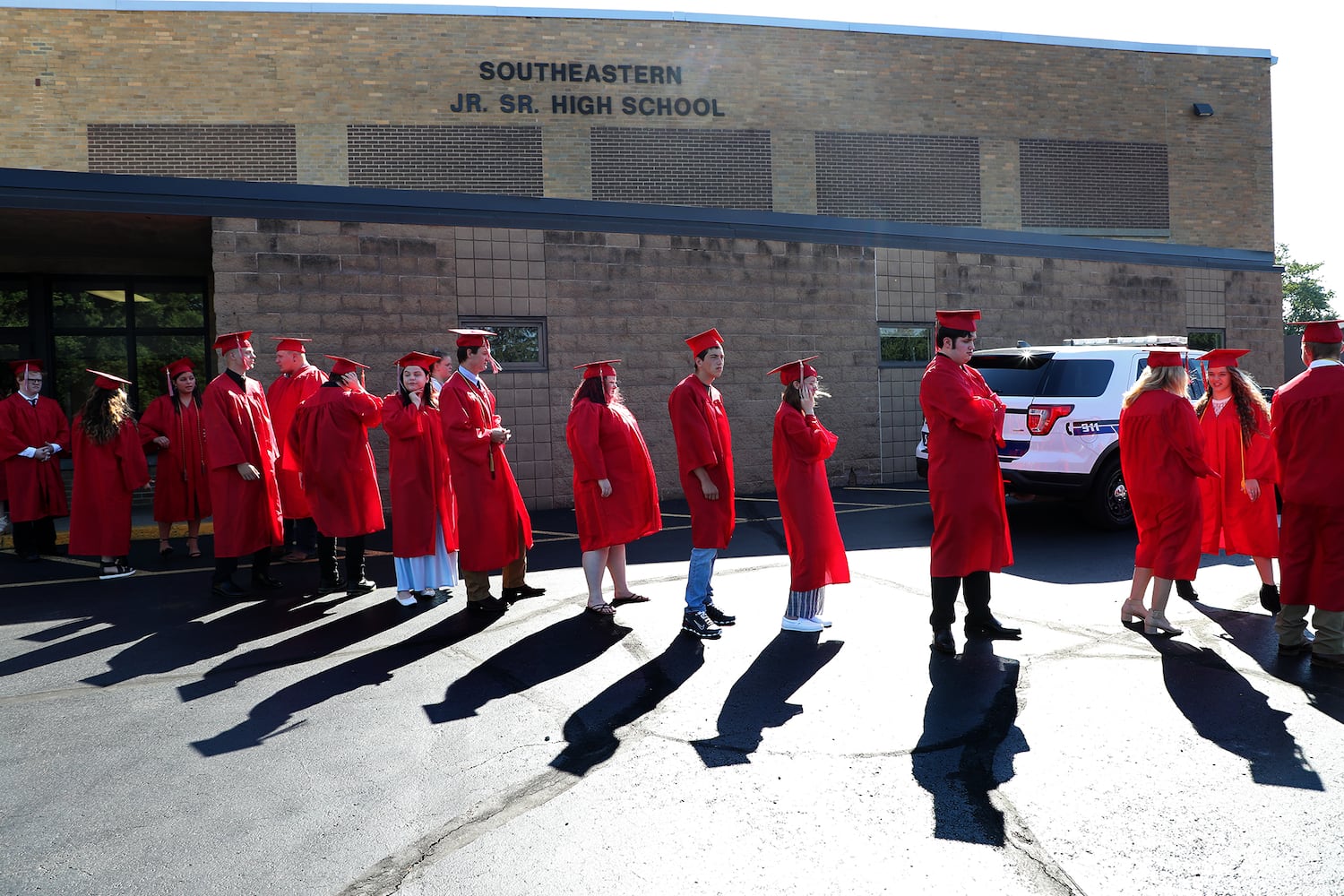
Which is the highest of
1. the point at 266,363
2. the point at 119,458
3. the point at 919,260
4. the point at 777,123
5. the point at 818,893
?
the point at 777,123

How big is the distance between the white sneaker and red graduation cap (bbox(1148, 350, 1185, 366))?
104 inches

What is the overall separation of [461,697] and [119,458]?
538 cm

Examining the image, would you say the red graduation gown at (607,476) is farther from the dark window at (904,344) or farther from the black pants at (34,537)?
the dark window at (904,344)

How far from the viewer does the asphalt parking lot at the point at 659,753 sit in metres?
3.37

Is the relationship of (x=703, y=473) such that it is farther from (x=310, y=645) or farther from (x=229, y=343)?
(x=229, y=343)

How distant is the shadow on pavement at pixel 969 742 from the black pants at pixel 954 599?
218mm

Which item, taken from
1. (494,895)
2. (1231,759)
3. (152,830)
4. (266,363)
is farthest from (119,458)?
(1231,759)

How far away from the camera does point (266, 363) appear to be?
444 inches

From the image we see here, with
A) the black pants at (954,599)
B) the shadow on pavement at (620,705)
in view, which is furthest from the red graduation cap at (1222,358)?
the shadow on pavement at (620,705)

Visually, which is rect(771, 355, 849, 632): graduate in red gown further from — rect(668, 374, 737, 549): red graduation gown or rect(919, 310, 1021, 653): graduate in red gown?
rect(919, 310, 1021, 653): graduate in red gown

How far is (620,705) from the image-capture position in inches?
199

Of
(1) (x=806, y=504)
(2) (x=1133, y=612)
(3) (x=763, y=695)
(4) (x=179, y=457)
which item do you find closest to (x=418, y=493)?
(1) (x=806, y=504)

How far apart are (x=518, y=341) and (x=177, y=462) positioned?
171 inches

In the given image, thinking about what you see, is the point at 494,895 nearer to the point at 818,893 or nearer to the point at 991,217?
the point at 818,893
